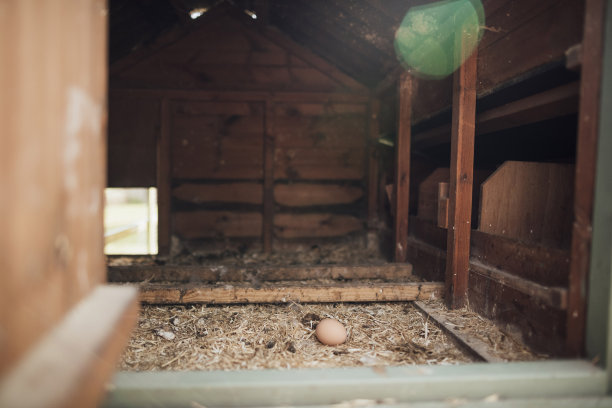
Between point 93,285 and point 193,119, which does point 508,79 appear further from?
point 193,119

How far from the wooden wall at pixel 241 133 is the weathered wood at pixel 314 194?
0.05ft

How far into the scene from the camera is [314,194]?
5074mm

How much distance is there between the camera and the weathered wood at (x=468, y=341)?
5.50 feet

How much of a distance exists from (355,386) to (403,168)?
2.70 m

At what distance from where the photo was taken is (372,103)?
504 cm

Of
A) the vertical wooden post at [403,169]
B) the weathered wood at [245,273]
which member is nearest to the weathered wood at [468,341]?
the weathered wood at [245,273]

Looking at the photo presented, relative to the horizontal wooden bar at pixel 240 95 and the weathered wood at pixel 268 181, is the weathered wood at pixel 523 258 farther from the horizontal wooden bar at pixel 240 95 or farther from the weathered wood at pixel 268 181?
the horizontal wooden bar at pixel 240 95

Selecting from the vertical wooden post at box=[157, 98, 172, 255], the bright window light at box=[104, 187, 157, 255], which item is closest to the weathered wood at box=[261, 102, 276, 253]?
the vertical wooden post at box=[157, 98, 172, 255]

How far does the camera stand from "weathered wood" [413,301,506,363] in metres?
1.68

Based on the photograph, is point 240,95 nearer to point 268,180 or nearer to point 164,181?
point 268,180

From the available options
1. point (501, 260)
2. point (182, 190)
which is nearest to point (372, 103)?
point (182, 190)

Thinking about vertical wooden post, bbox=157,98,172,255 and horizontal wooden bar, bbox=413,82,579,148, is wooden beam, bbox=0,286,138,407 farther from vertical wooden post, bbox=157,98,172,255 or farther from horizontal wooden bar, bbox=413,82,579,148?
vertical wooden post, bbox=157,98,172,255

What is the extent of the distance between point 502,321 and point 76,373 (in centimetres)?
211

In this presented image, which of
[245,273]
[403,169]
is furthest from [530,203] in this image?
[245,273]
